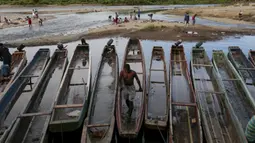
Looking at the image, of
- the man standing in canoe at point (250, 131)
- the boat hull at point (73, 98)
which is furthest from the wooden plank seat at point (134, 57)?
the man standing in canoe at point (250, 131)

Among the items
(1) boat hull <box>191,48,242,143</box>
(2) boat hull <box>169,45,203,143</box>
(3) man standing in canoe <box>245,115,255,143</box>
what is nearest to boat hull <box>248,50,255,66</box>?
(1) boat hull <box>191,48,242,143</box>

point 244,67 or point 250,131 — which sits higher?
point 244,67

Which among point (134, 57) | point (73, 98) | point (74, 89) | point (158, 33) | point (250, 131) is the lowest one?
point (73, 98)

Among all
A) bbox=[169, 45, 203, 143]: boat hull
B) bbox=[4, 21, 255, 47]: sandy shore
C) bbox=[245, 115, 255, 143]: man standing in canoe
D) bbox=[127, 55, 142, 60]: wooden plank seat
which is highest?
bbox=[4, 21, 255, 47]: sandy shore

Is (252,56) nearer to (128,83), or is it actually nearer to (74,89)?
(128,83)

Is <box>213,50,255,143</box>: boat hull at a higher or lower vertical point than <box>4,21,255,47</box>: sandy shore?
lower

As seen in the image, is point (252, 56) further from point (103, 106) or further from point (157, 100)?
point (103, 106)

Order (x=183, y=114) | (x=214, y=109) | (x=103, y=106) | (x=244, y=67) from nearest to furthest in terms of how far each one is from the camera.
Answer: (x=183, y=114) < (x=214, y=109) < (x=103, y=106) < (x=244, y=67)

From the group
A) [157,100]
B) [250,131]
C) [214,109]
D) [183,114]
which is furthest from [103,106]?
[250,131]

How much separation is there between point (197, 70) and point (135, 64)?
11.0 ft

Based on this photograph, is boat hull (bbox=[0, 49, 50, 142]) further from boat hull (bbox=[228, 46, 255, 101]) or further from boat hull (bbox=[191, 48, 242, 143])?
boat hull (bbox=[228, 46, 255, 101])

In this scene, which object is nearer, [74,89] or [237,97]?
[237,97]

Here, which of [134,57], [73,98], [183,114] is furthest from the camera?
[134,57]

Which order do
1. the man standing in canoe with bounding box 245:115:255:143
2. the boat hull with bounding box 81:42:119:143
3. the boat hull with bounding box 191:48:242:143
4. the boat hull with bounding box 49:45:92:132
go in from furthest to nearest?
the boat hull with bounding box 191:48:242:143 < the boat hull with bounding box 49:45:92:132 < the boat hull with bounding box 81:42:119:143 < the man standing in canoe with bounding box 245:115:255:143
